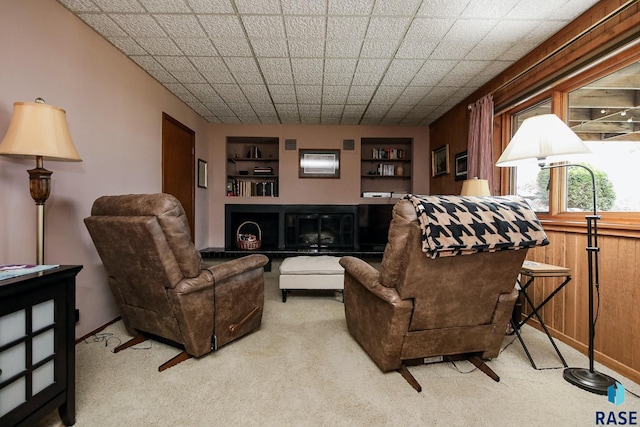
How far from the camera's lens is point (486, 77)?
3.23 m

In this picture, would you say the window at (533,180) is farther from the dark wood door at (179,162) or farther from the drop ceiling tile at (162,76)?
the dark wood door at (179,162)

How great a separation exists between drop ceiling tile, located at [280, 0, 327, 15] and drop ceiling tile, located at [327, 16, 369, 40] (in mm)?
121

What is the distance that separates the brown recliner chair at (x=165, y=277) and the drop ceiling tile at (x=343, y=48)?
1.91 meters

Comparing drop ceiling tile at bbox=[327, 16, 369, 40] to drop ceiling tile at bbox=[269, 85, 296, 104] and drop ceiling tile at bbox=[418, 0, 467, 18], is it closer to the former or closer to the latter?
drop ceiling tile at bbox=[418, 0, 467, 18]

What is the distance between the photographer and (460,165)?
4.01 m

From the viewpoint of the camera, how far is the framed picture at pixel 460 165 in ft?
12.7

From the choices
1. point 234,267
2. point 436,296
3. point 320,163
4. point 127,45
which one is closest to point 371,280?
point 436,296

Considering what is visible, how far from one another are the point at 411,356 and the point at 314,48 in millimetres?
2570

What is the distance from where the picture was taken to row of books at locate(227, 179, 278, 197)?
17.3 ft

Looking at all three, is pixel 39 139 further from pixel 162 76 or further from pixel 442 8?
pixel 442 8

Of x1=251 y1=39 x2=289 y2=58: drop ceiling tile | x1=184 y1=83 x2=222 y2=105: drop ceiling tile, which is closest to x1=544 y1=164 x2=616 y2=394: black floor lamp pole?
x1=251 y1=39 x2=289 y2=58: drop ceiling tile

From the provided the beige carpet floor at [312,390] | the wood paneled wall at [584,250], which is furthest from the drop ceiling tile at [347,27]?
the beige carpet floor at [312,390]

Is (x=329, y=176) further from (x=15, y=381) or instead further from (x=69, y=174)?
(x=15, y=381)

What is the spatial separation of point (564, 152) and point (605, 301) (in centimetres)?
112
